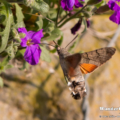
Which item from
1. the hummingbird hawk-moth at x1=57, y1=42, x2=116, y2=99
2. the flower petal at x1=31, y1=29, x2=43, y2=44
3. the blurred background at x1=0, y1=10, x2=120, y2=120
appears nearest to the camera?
the hummingbird hawk-moth at x1=57, y1=42, x2=116, y2=99

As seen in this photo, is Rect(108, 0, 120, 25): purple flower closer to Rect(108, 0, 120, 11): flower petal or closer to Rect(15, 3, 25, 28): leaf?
Rect(108, 0, 120, 11): flower petal

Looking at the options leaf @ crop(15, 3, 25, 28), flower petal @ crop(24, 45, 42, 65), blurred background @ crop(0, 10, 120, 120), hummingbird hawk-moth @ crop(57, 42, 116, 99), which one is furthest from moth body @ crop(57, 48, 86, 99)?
blurred background @ crop(0, 10, 120, 120)

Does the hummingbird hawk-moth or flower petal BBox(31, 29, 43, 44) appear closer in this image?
the hummingbird hawk-moth

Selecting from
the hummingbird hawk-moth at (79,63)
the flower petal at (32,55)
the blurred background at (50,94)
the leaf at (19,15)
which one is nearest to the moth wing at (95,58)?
Result: the hummingbird hawk-moth at (79,63)

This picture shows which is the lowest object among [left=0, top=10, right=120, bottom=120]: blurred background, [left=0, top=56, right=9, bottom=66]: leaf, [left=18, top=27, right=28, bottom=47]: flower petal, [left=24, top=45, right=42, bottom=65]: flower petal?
[left=0, top=10, right=120, bottom=120]: blurred background

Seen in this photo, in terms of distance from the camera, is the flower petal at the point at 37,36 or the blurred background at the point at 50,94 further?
the blurred background at the point at 50,94

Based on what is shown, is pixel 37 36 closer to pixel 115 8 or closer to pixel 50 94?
→ pixel 115 8

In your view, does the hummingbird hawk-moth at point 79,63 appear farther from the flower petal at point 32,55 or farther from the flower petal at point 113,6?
the flower petal at point 113,6

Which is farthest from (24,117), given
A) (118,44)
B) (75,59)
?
(118,44)
